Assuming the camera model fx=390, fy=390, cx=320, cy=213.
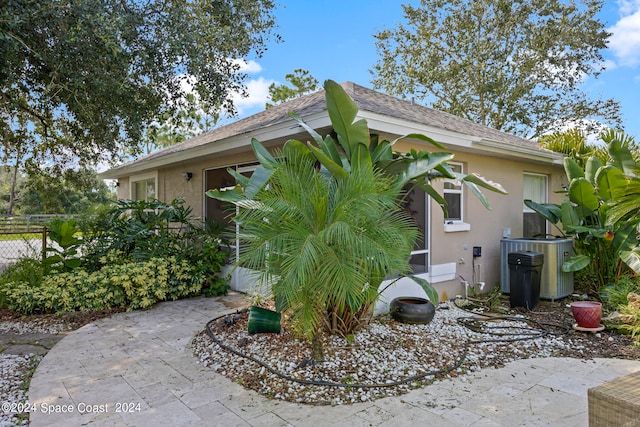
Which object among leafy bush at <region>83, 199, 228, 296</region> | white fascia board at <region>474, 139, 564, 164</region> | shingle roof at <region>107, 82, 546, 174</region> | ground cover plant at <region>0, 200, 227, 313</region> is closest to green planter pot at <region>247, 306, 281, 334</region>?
leafy bush at <region>83, 199, 228, 296</region>

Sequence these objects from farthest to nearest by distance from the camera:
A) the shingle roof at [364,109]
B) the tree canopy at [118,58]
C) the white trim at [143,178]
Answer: the white trim at [143,178] → the shingle roof at [364,109] → the tree canopy at [118,58]

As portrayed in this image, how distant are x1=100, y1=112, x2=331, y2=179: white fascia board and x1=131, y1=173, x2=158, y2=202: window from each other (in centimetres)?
116

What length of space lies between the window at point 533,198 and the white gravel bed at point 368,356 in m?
4.27

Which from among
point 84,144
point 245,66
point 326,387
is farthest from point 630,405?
point 84,144

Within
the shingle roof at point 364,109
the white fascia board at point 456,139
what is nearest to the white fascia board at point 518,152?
the white fascia board at point 456,139

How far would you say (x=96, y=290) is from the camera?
674cm

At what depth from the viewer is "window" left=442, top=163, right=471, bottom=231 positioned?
772 centimetres

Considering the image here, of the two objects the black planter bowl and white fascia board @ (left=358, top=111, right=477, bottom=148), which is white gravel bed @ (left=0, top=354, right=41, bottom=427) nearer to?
the black planter bowl

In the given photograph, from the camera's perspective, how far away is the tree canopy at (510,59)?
1947 cm

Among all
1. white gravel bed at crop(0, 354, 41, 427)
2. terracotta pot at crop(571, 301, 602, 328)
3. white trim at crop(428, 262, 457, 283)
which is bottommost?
white gravel bed at crop(0, 354, 41, 427)

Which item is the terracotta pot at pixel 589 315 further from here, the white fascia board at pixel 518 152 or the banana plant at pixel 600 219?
the white fascia board at pixel 518 152

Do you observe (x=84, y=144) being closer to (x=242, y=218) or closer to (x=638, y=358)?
Answer: (x=242, y=218)

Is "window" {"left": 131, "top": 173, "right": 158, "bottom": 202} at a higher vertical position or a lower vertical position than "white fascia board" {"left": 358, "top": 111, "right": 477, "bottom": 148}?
lower

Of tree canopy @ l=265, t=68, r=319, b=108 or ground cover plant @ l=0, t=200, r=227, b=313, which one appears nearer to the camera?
ground cover plant @ l=0, t=200, r=227, b=313
